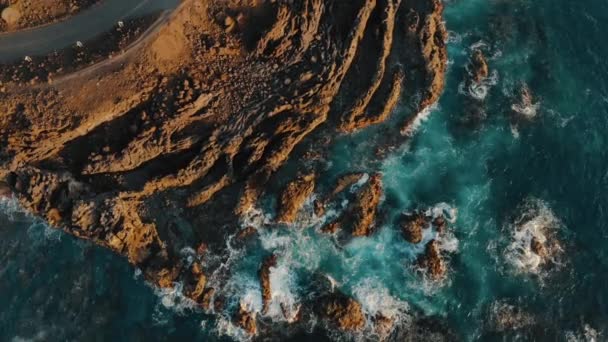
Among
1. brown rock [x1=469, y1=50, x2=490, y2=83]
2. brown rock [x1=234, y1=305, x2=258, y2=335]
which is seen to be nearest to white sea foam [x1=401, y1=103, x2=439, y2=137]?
brown rock [x1=469, y1=50, x2=490, y2=83]

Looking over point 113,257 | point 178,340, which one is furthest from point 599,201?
point 113,257

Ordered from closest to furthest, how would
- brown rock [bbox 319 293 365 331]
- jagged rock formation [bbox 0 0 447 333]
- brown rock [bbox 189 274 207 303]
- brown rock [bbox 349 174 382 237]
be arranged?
jagged rock formation [bbox 0 0 447 333], brown rock [bbox 319 293 365 331], brown rock [bbox 189 274 207 303], brown rock [bbox 349 174 382 237]

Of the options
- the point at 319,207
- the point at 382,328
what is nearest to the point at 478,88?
the point at 319,207

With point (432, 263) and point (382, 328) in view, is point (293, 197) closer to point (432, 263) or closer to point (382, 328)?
point (432, 263)

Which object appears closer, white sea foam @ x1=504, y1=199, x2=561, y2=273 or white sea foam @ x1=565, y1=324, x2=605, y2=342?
white sea foam @ x1=565, y1=324, x2=605, y2=342

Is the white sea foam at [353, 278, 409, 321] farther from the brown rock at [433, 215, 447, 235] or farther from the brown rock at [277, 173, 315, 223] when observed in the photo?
the brown rock at [277, 173, 315, 223]
